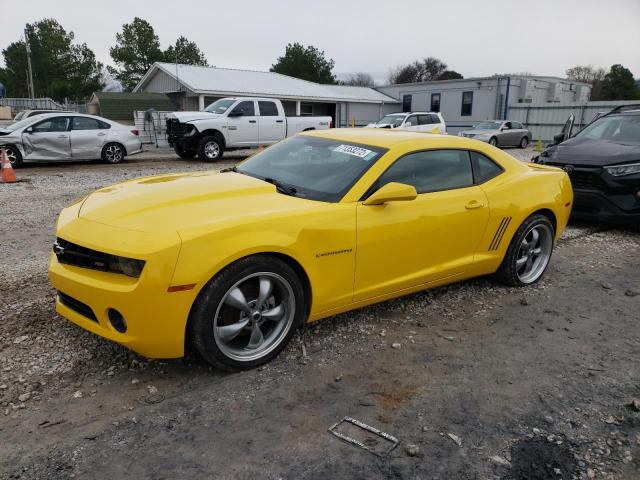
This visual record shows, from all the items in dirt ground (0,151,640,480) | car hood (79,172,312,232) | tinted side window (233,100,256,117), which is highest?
tinted side window (233,100,256,117)

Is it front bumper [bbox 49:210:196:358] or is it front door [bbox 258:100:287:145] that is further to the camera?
front door [bbox 258:100:287:145]

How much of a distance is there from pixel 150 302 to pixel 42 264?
9.82ft

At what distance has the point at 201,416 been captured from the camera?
273cm

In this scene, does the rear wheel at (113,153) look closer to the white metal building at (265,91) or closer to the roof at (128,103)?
the white metal building at (265,91)

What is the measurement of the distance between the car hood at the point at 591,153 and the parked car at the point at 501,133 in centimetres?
1512

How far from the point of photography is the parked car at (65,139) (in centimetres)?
1248

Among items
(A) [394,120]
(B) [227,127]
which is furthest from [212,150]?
(A) [394,120]

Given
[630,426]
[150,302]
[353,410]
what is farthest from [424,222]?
[150,302]

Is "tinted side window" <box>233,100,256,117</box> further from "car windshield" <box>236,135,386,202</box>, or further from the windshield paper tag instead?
the windshield paper tag

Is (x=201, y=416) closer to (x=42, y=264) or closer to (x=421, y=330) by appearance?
(x=421, y=330)

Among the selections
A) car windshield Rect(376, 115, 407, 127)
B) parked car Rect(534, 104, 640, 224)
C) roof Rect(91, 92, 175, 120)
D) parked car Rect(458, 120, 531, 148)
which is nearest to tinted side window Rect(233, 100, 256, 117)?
car windshield Rect(376, 115, 407, 127)

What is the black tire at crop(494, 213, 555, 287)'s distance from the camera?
4.59 m

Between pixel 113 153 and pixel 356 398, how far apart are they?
1298 cm

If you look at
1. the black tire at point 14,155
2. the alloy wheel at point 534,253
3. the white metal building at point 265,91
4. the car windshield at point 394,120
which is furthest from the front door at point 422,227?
the white metal building at point 265,91
